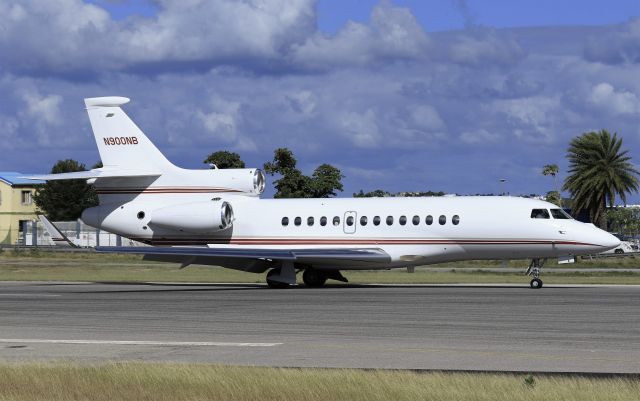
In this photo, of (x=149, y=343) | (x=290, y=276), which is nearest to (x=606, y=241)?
(x=290, y=276)

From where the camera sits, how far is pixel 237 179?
3984 cm

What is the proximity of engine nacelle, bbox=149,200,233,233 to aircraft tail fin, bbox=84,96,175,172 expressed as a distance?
79.3 inches

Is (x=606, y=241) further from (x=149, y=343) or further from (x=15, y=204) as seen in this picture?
(x=15, y=204)

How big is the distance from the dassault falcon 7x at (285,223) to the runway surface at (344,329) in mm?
3527

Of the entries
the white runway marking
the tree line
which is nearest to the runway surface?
the white runway marking

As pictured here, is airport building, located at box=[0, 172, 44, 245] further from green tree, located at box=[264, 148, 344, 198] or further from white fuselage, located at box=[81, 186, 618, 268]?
white fuselage, located at box=[81, 186, 618, 268]

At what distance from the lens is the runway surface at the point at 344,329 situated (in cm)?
1603

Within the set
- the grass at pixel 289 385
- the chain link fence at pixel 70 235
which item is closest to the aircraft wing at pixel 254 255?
the grass at pixel 289 385

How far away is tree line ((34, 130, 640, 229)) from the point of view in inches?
3228

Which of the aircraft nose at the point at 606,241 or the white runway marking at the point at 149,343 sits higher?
the aircraft nose at the point at 606,241

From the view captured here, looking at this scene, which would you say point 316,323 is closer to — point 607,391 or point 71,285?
point 607,391

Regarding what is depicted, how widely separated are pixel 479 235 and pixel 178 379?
23240 millimetres

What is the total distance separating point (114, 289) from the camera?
36.1m

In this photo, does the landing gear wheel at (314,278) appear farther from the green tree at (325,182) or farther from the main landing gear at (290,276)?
the green tree at (325,182)
